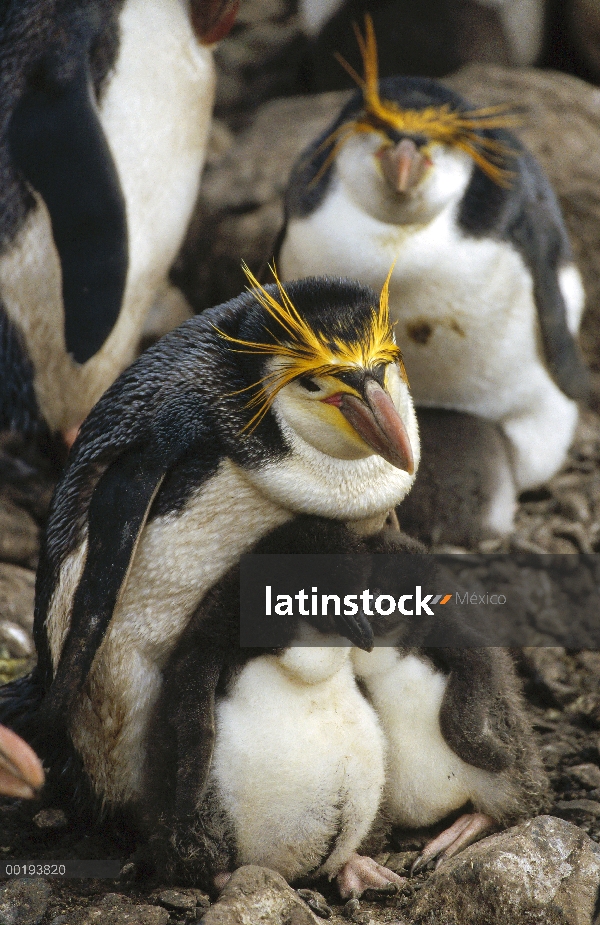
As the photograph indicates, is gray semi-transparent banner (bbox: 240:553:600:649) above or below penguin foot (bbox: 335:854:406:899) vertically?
above

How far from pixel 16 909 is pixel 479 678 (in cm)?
68

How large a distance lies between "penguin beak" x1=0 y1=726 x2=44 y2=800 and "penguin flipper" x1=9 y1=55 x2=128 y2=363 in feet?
3.61

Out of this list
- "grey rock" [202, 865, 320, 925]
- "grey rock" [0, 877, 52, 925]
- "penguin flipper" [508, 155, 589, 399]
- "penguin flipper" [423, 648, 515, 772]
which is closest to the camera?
"grey rock" [202, 865, 320, 925]

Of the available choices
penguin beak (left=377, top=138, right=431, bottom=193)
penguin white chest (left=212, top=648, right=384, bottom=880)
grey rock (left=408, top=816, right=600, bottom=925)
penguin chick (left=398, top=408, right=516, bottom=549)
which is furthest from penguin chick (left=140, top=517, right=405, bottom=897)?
penguin beak (left=377, top=138, right=431, bottom=193)

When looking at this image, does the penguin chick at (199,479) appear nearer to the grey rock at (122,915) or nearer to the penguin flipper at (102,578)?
the penguin flipper at (102,578)

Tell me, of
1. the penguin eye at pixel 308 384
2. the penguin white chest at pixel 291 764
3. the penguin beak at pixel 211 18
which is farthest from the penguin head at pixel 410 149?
the penguin white chest at pixel 291 764

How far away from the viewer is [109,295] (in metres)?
2.24

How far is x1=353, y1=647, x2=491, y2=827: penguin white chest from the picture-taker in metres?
1.49

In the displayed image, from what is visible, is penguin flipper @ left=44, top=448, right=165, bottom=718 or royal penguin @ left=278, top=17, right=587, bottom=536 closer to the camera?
penguin flipper @ left=44, top=448, right=165, bottom=718

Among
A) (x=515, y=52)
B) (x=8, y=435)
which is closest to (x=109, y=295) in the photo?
(x=8, y=435)

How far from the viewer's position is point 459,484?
2.41 metres

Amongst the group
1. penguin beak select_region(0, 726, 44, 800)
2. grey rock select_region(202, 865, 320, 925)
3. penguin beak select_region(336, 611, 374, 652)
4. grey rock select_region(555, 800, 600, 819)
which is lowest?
grey rock select_region(555, 800, 600, 819)

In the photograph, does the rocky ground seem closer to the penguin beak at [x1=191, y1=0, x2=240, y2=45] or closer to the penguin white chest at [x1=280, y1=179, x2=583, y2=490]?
the penguin white chest at [x1=280, y1=179, x2=583, y2=490]

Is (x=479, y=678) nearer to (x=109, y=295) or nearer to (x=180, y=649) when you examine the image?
(x=180, y=649)
